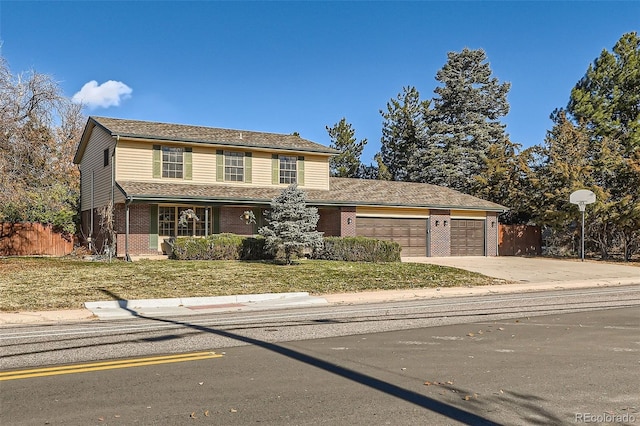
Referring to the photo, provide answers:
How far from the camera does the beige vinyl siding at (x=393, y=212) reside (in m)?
31.5

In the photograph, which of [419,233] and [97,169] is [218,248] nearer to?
[97,169]

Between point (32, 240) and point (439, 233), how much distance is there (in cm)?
2308

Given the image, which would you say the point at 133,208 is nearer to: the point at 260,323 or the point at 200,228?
the point at 200,228

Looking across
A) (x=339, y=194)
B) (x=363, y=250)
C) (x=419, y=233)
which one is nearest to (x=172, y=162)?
(x=339, y=194)

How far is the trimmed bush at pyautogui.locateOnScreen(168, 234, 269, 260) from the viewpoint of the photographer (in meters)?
24.2

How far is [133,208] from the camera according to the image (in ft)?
86.7

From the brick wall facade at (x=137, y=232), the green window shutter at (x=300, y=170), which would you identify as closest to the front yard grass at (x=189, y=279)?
the brick wall facade at (x=137, y=232)

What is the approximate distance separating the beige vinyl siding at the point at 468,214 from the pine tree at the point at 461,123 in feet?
53.8

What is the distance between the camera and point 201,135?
29.4 m

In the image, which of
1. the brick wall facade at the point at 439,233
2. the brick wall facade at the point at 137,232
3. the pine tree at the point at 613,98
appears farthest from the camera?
the pine tree at the point at 613,98

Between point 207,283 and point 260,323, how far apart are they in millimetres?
6977

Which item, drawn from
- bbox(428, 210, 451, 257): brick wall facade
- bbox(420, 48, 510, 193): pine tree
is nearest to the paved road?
bbox(428, 210, 451, 257): brick wall facade

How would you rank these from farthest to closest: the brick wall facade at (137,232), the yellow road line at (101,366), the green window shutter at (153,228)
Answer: the green window shutter at (153,228)
the brick wall facade at (137,232)
the yellow road line at (101,366)

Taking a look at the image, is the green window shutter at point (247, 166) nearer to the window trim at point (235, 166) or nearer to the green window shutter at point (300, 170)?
the window trim at point (235, 166)
